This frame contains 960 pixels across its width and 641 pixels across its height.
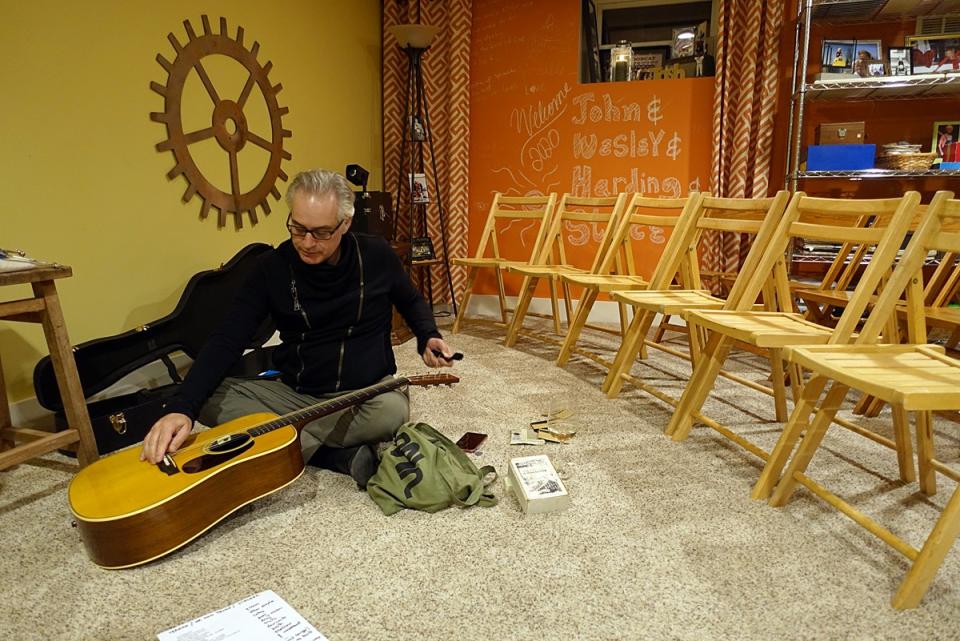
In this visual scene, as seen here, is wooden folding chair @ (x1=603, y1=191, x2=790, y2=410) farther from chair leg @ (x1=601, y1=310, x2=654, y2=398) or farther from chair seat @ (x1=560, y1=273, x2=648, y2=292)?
chair seat @ (x1=560, y1=273, x2=648, y2=292)

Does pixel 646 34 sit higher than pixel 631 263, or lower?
higher

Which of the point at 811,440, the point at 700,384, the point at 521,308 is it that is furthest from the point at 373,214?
the point at 811,440

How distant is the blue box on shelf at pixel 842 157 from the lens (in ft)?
11.2

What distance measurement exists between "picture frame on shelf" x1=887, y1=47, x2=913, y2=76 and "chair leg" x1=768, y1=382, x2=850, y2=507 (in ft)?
8.44

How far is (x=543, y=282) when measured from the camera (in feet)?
14.9

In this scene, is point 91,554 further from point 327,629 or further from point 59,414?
point 59,414

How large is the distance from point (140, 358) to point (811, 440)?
223cm

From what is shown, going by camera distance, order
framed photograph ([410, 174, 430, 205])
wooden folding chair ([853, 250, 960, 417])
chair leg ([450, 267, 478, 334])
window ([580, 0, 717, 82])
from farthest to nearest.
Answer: framed photograph ([410, 174, 430, 205]) < window ([580, 0, 717, 82]) < chair leg ([450, 267, 478, 334]) < wooden folding chair ([853, 250, 960, 417])

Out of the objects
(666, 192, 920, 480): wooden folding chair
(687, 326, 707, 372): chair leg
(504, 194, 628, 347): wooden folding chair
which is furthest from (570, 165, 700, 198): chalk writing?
(666, 192, 920, 480): wooden folding chair

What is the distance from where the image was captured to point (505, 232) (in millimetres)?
4555

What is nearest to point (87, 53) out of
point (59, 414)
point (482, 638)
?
point (59, 414)

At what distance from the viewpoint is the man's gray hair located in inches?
69.3

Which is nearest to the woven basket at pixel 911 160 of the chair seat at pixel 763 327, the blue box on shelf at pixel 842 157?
the blue box on shelf at pixel 842 157

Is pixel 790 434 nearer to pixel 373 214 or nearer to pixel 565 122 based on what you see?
pixel 373 214
